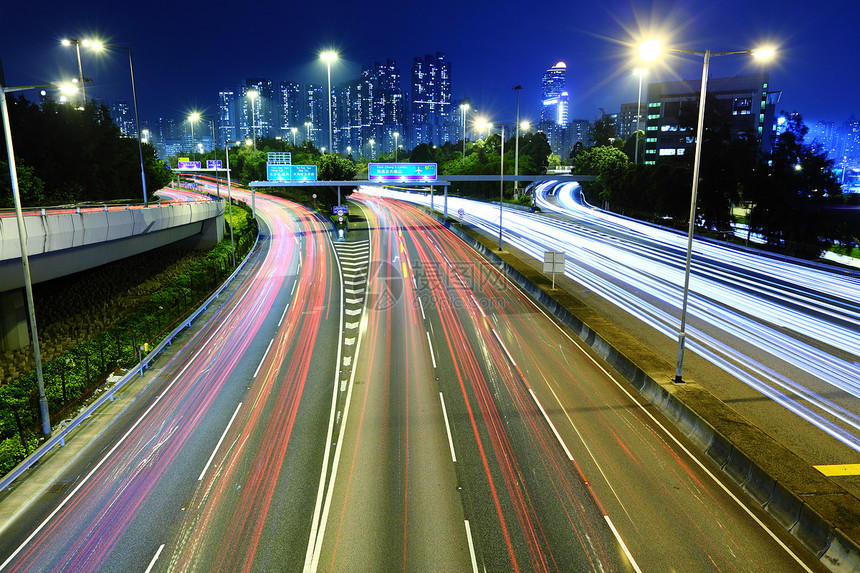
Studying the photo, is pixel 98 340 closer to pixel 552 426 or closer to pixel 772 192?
pixel 552 426

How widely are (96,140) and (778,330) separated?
57.2 m

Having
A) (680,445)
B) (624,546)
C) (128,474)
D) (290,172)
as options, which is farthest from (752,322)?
(290,172)

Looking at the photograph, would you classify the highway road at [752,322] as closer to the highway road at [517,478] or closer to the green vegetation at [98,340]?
the highway road at [517,478]

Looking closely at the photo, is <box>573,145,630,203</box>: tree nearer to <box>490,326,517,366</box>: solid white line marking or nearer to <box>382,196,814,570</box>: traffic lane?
<box>490,326,517,366</box>: solid white line marking

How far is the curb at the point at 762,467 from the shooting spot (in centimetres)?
1126

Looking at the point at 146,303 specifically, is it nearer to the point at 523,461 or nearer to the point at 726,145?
the point at 523,461

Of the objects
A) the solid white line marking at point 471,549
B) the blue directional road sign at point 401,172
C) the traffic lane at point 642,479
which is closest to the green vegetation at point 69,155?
the blue directional road sign at point 401,172

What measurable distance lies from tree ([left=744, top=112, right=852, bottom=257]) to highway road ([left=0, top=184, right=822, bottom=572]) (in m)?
41.3

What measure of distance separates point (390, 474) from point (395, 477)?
215mm

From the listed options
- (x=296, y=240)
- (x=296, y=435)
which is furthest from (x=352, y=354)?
(x=296, y=240)

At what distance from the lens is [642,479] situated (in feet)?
46.6

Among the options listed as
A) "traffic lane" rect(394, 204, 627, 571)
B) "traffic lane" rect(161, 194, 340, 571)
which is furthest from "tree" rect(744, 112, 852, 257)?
"traffic lane" rect(161, 194, 340, 571)

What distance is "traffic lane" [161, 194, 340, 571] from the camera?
460 inches

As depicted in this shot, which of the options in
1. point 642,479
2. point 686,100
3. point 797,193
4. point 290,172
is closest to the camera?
point 642,479
